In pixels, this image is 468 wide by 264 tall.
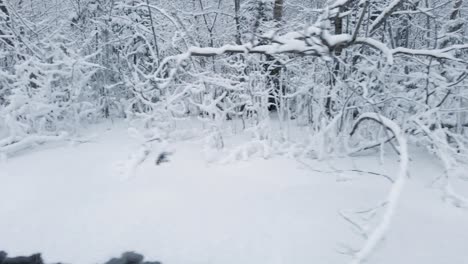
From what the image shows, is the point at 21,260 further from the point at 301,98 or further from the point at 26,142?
the point at 301,98

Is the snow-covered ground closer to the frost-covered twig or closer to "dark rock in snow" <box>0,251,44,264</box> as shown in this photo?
"dark rock in snow" <box>0,251,44,264</box>

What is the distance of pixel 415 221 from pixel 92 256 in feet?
9.49

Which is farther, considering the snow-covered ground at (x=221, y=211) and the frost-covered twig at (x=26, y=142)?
the frost-covered twig at (x=26, y=142)

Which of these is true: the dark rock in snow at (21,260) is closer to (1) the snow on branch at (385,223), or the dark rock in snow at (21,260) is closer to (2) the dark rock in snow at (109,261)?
(2) the dark rock in snow at (109,261)

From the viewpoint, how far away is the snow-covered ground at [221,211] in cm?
323

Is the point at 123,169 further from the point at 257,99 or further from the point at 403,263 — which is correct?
the point at 403,263

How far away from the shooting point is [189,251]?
11.0ft

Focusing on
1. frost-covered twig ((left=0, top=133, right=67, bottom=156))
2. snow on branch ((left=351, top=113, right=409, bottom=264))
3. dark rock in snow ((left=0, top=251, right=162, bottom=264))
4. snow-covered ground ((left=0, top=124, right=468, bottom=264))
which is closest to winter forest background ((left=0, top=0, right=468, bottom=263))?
frost-covered twig ((left=0, top=133, right=67, bottom=156))

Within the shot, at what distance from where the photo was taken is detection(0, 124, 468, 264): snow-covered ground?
3.23m

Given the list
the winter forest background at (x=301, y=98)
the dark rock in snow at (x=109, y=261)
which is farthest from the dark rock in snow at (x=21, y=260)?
the winter forest background at (x=301, y=98)

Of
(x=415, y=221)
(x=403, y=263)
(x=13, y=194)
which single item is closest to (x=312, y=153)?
(x=415, y=221)

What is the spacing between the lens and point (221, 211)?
3807 millimetres

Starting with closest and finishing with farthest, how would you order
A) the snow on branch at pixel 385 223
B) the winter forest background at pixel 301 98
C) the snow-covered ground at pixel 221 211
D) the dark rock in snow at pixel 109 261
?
the snow on branch at pixel 385 223 < the snow-covered ground at pixel 221 211 < the dark rock in snow at pixel 109 261 < the winter forest background at pixel 301 98

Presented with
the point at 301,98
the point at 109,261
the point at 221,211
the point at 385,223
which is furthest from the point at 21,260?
the point at 301,98
